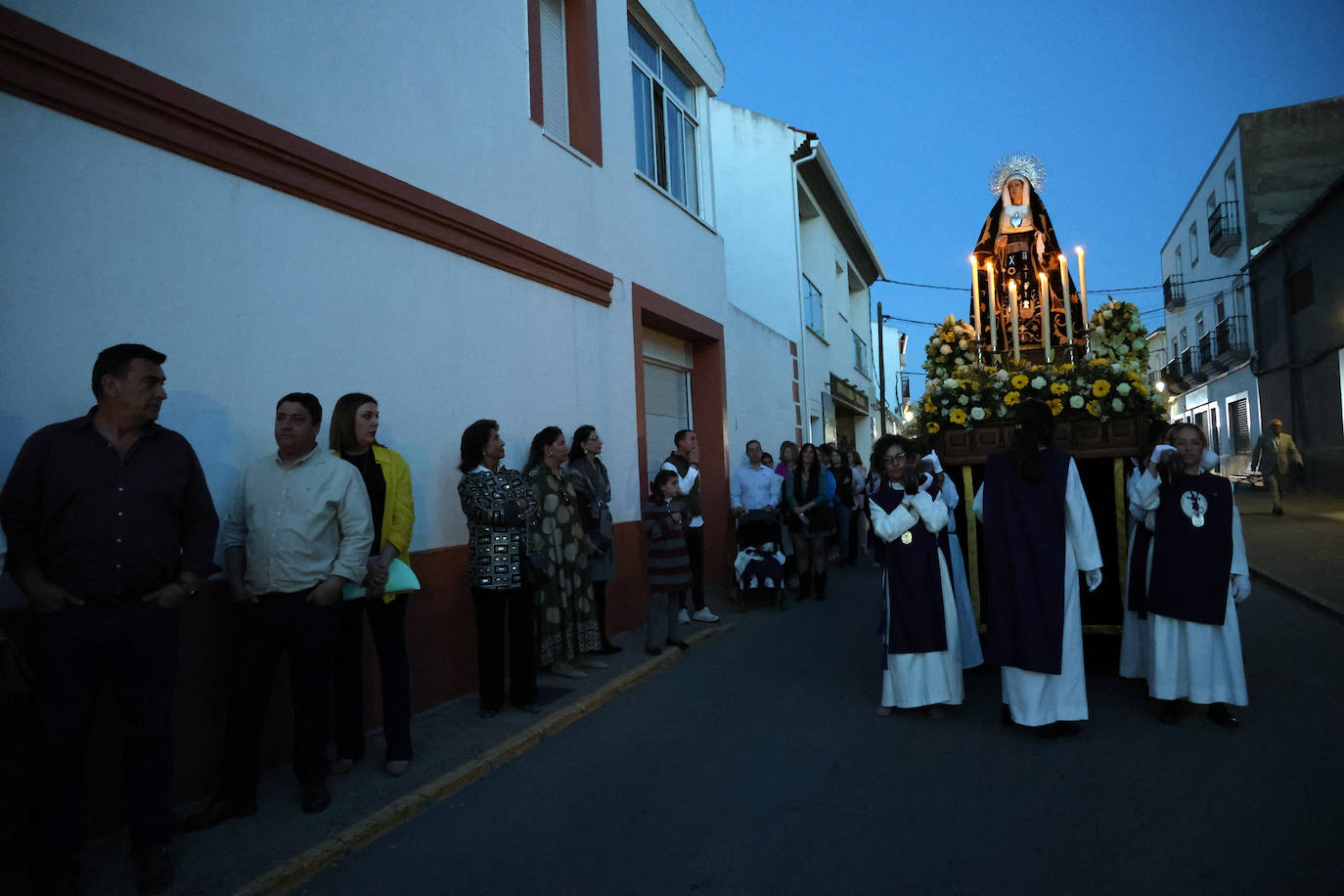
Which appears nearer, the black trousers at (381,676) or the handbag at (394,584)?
the handbag at (394,584)

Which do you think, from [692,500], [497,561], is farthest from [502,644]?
[692,500]

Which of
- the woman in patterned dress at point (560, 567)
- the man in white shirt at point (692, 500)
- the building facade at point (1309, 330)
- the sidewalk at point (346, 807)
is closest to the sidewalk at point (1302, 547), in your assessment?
the building facade at point (1309, 330)

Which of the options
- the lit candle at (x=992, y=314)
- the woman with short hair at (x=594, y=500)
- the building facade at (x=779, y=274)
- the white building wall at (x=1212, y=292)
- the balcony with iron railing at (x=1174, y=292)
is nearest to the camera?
the woman with short hair at (x=594, y=500)

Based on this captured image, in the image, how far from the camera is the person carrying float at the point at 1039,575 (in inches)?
199

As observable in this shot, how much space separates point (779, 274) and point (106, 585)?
1472 centimetres

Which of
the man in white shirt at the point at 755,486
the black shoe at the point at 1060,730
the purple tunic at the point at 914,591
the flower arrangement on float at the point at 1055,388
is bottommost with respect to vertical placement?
the black shoe at the point at 1060,730

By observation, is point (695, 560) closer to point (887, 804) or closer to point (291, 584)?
point (887, 804)

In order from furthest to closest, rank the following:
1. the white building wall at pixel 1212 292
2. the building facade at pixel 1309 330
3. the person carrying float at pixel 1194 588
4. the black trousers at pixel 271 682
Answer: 1. the white building wall at pixel 1212 292
2. the building facade at pixel 1309 330
3. the person carrying float at pixel 1194 588
4. the black trousers at pixel 271 682

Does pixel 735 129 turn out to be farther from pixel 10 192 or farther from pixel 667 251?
pixel 10 192

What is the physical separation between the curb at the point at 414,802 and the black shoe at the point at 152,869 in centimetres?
31

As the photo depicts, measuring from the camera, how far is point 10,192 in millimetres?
3715

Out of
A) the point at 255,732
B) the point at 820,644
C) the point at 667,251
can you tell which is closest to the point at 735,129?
the point at 667,251

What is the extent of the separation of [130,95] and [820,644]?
6322mm

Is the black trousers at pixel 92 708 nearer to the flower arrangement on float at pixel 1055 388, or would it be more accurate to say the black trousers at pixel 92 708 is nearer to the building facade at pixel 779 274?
the flower arrangement on float at pixel 1055 388
